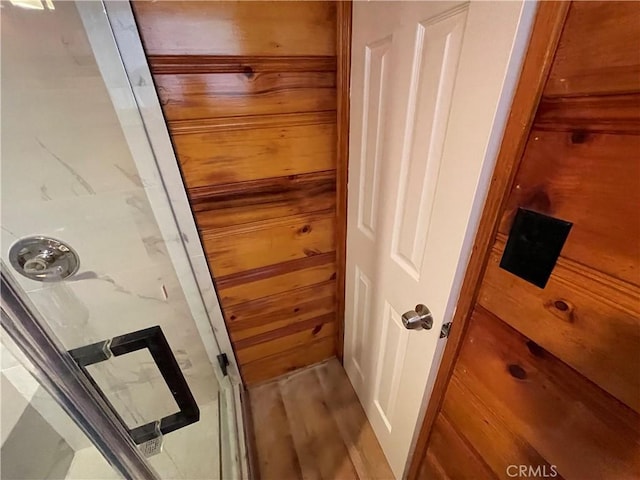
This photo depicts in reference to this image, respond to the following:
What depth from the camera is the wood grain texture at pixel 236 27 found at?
0.74m

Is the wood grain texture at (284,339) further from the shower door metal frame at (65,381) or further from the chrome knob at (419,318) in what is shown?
the chrome knob at (419,318)

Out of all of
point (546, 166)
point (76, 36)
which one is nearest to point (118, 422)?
point (76, 36)

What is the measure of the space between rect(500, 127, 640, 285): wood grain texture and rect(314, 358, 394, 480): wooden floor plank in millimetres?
1237

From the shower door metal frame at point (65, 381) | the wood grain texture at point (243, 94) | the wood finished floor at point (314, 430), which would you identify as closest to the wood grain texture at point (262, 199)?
the wood grain texture at point (243, 94)

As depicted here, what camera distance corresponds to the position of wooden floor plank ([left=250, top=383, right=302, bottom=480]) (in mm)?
1211

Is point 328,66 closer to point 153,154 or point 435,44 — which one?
point 435,44

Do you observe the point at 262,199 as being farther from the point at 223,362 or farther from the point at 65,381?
the point at 223,362

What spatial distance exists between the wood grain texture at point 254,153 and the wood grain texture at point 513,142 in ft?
2.20

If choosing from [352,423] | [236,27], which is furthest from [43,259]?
[352,423]

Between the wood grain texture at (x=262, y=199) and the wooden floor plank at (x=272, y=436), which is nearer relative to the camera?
the wood grain texture at (x=262, y=199)

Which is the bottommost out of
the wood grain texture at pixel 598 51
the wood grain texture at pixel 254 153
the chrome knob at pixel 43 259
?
the chrome knob at pixel 43 259

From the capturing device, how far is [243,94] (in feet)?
2.91

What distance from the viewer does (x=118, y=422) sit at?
73cm

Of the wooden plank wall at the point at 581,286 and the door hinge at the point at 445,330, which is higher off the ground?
the wooden plank wall at the point at 581,286
